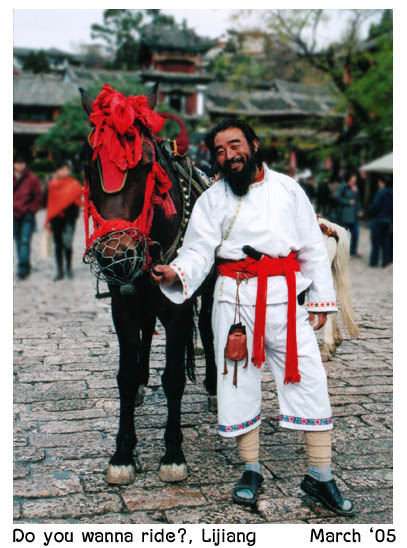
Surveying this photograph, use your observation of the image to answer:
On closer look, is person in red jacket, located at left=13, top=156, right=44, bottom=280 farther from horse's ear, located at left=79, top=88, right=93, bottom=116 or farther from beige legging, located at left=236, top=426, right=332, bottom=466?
beige legging, located at left=236, top=426, right=332, bottom=466

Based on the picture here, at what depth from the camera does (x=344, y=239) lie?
586 centimetres

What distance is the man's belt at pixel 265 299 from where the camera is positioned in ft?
10.5

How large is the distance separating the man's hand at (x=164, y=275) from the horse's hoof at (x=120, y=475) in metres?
1.12

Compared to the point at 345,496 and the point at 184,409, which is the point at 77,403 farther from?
the point at 345,496

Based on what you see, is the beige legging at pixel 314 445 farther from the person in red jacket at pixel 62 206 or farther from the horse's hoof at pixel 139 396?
the person in red jacket at pixel 62 206

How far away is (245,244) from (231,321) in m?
0.42

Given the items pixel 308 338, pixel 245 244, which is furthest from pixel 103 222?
pixel 308 338

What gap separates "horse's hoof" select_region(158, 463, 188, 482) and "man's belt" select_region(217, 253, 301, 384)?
781 mm

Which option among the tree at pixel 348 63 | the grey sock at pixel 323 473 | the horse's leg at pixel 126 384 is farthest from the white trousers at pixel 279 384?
the tree at pixel 348 63

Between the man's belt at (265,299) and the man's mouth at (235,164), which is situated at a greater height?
the man's mouth at (235,164)

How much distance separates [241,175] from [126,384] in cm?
139

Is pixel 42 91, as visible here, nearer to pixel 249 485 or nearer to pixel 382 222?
pixel 382 222

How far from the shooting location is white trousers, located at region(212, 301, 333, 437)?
10.7ft

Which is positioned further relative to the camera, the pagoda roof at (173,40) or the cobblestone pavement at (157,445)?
the pagoda roof at (173,40)
